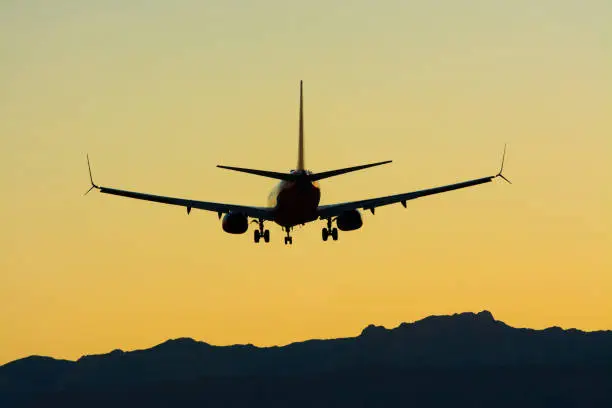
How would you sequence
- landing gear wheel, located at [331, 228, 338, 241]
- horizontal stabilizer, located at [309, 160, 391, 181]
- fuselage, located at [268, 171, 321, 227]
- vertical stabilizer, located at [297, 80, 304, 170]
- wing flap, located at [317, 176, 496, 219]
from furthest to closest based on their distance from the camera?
landing gear wheel, located at [331, 228, 338, 241]
wing flap, located at [317, 176, 496, 219]
vertical stabilizer, located at [297, 80, 304, 170]
fuselage, located at [268, 171, 321, 227]
horizontal stabilizer, located at [309, 160, 391, 181]

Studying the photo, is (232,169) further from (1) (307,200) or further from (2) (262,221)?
(2) (262,221)

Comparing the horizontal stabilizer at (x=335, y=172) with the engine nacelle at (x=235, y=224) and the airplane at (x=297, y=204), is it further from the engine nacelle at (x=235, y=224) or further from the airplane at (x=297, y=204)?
the engine nacelle at (x=235, y=224)

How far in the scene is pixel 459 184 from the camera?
5842 inches

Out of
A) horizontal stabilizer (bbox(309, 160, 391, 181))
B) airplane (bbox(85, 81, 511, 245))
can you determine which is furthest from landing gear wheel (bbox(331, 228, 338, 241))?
horizontal stabilizer (bbox(309, 160, 391, 181))

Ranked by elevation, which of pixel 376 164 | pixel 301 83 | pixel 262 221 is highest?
pixel 301 83

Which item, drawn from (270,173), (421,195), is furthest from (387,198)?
(270,173)

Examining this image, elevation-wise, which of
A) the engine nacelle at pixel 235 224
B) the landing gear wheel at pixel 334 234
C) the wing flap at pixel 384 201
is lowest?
the engine nacelle at pixel 235 224

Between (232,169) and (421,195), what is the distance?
3298 cm

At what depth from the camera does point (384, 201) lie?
147125 mm

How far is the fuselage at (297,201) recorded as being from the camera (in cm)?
13288

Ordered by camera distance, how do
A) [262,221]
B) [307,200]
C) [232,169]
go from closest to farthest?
[232,169], [307,200], [262,221]

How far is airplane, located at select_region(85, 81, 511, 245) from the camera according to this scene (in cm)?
13275

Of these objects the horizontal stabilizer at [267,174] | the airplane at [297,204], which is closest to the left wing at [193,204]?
the airplane at [297,204]

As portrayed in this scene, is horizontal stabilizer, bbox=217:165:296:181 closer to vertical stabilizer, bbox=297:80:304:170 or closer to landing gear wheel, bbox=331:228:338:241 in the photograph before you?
vertical stabilizer, bbox=297:80:304:170
